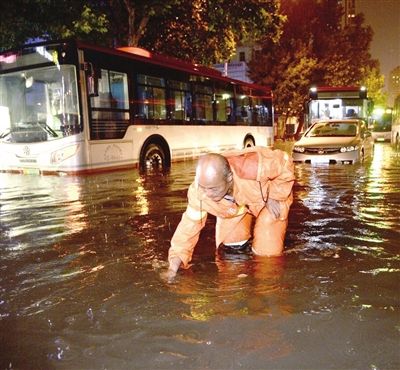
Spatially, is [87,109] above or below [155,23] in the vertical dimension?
below

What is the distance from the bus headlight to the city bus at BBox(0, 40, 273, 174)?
0.02m

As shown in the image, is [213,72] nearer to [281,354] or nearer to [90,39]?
[90,39]

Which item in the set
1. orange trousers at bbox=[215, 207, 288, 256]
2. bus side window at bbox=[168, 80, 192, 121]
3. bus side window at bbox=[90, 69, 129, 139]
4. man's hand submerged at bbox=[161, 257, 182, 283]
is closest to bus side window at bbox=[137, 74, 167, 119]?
bus side window at bbox=[168, 80, 192, 121]

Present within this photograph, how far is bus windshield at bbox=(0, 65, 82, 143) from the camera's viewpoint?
34.7 ft

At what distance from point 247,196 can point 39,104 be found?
824 cm

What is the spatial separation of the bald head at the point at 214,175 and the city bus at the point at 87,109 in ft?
25.0

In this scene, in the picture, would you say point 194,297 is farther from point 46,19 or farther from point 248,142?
point 248,142

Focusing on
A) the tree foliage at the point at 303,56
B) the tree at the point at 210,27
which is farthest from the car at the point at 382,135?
the tree at the point at 210,27

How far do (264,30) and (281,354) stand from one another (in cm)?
1708

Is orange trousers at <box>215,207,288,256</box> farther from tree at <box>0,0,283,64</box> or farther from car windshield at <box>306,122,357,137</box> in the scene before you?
tree at <box>0,0,283,64</box>

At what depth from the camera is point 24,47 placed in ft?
35.8

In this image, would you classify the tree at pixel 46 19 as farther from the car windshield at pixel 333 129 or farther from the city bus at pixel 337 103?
the city bus at pixel 337 103

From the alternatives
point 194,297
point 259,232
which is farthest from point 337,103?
point 194,297

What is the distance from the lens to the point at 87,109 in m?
10.7
